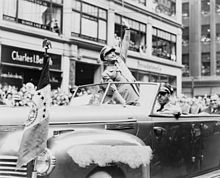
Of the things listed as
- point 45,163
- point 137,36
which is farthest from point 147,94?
point 137,36

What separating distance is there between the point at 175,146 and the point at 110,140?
133cm

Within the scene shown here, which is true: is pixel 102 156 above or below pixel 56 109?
below

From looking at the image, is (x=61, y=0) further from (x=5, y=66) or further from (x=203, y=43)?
(x=203, y=43)

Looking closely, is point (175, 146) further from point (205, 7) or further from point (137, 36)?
point (205, 7)

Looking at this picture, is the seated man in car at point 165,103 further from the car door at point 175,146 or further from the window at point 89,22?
the window at point 89,22

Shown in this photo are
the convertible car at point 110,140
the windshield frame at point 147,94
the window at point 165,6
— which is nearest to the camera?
the convertible car at point 110,140

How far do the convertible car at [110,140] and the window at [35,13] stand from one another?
1371cm

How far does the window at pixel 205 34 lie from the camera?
43.1m

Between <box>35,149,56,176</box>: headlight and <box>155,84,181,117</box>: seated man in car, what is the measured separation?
186cm

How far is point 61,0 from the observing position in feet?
70.7

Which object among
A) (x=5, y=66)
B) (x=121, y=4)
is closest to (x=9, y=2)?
(x=5, y=66)

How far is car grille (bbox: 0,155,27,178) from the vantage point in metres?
3.82

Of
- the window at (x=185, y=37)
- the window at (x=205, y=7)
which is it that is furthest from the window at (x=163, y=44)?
the window at (x=205, y=7)

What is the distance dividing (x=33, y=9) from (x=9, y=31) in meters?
2.09
